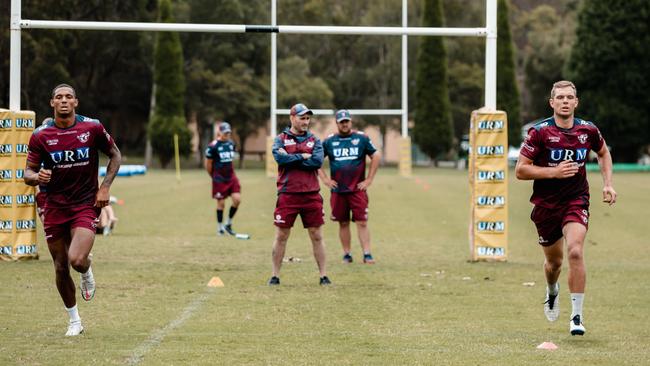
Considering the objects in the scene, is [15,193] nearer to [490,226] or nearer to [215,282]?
[215,282]

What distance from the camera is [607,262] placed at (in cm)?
1625

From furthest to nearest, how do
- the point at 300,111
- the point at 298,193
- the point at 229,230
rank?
the point at 229,230 → the point at 298,193 → the point at 300,111

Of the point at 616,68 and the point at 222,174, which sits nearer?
the point at 222,174

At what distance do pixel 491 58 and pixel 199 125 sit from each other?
5716 cm

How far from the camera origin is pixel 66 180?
9656mm

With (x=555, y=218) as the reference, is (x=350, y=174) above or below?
above

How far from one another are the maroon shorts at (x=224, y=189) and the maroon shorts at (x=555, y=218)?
11.8 m

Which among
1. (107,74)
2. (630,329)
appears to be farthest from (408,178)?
(630,329)

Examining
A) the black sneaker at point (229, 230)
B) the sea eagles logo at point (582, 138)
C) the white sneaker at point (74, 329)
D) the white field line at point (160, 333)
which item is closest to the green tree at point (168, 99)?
the black sneaker at point (229, 230)

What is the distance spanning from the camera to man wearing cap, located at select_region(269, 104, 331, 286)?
1318 centimetres

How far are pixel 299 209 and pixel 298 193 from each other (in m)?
0.19

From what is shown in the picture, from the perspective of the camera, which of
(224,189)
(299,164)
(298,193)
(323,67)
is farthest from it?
(323,67)

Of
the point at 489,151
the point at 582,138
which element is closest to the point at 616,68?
the point at 489,151

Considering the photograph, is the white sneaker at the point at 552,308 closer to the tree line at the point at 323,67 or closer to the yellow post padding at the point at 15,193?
the yellow post padding at the point at 15,193
